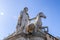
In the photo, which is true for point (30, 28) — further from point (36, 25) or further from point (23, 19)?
point (23, 19)

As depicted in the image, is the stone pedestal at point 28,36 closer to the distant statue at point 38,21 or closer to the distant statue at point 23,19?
the distant statue at point 38,21

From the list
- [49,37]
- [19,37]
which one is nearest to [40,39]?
[49,37]

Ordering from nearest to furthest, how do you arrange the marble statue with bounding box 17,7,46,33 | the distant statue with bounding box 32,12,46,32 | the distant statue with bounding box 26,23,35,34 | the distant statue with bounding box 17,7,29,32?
1. the distant statue with bounding box 26,23,35,34
2. the marble statue with bounding box 17,7,46,33
3. the distant statue with bounding box 32,12,46,32
4. the distant statue with bounding box 17,7,29,32

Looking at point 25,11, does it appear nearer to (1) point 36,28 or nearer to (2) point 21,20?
(2) point 21,20

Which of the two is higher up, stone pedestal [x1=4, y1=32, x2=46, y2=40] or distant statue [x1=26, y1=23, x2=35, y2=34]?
distant statue [x1=26, y1=23, x2=35, y2=34]

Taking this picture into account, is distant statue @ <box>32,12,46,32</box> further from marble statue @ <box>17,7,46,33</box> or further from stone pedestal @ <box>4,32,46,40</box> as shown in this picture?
stone pedestal @ <box>4,32,46,40</box>

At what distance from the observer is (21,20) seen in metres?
11.7

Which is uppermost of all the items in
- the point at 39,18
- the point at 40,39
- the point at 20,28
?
the point at 39,18

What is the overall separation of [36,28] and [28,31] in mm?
573

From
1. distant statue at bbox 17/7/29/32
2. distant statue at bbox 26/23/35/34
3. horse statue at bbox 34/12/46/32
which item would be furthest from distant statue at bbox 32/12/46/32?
distant statue at bbox 17/7/29/32

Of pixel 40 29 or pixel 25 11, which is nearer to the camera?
pixel 40 29

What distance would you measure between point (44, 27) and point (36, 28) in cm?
79

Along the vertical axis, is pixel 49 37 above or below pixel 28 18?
below

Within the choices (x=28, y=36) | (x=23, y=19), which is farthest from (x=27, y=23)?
(x=28, y=36)
